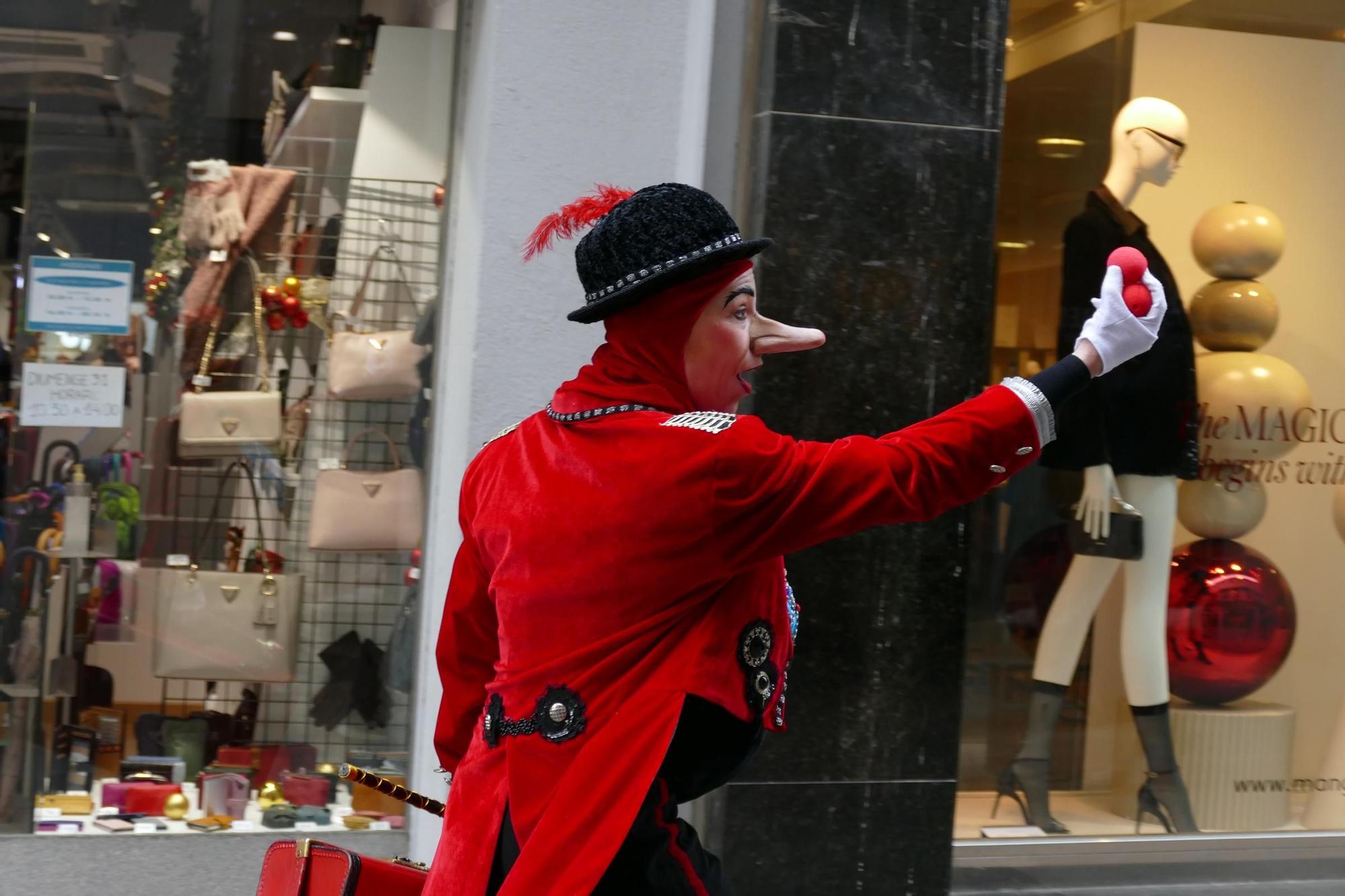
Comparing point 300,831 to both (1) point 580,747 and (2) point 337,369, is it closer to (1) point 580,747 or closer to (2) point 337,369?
(2) point 337,369

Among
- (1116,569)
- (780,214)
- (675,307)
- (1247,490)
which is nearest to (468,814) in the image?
(675,307)

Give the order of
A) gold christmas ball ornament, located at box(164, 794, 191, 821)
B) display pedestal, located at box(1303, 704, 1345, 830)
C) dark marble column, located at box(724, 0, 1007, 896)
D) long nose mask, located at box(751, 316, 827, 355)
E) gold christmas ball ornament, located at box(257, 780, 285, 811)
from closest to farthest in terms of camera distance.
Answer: long nose mask, located at box(751, 316, 827, 355), dark marble column, located at box(724, 0, 1007, 896), gold christmas ball ornament, located at box(164, 794, 191, 821), gold christmas ball ornament, located at box(257, 780, 285, 811), display pedestal, located at box(1303, 704, 1345, 830)

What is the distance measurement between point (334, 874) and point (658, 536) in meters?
0.83

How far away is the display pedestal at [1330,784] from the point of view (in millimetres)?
4738

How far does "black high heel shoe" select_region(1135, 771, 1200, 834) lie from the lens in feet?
15.1

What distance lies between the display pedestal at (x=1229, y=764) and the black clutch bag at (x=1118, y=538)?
519mm

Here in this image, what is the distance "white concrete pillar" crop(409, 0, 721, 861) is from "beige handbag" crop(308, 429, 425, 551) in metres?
0.50

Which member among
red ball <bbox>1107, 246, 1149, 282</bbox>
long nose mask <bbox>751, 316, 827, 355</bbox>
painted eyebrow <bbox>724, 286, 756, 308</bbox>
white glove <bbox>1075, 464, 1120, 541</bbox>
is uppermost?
red ball <bbox>1107, 246, 1149, 282</bbox>

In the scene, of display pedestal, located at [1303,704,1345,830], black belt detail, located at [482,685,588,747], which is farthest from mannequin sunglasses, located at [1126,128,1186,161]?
black belt detail, located at [482,685,588,747]

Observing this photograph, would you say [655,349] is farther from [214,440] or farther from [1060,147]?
[1060,147]

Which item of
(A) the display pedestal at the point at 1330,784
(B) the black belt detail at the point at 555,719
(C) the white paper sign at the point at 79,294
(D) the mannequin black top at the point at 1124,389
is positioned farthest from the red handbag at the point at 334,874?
(A) the display pedestal at the point at 1330,784

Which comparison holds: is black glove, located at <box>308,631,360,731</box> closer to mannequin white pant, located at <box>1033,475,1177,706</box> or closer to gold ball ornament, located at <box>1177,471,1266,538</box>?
mannequin white pant, located at <box>1033,475,1177,706</box>

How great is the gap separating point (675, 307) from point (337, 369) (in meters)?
2.38

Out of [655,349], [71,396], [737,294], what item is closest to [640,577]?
[655,349]
